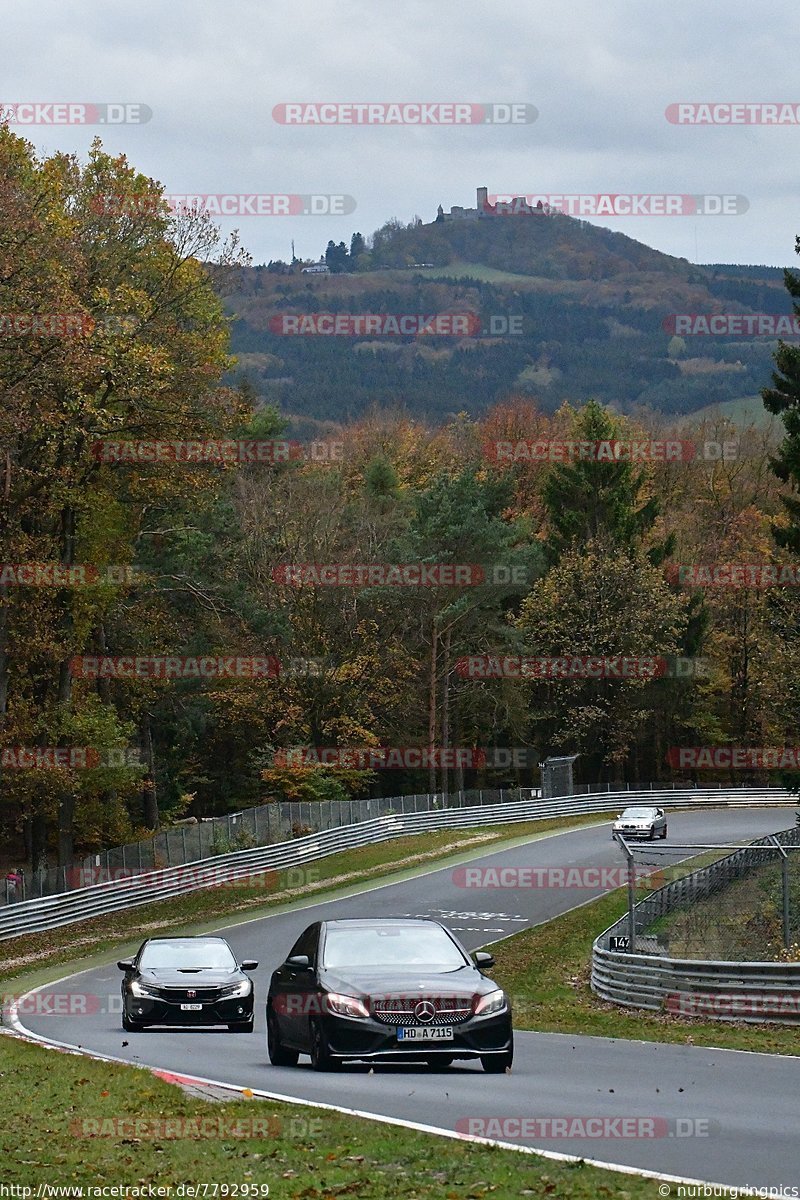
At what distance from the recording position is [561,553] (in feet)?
269

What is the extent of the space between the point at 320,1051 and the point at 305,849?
37.6 meters

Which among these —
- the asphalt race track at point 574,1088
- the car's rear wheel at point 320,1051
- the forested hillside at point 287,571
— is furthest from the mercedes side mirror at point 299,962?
the forested hillside at point 287,571

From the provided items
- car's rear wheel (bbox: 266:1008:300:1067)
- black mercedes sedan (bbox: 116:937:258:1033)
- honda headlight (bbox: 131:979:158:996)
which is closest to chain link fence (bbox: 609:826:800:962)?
black mercedes sedan (bbox: 116:937:258:1033)

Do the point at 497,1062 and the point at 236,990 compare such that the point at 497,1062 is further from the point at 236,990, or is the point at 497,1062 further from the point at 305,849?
the point at 305,849

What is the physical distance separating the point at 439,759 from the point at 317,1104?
63.4 m

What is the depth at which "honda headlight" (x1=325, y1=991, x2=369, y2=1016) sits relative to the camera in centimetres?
1399

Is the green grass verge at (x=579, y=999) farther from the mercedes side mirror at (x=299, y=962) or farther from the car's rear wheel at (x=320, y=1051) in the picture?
the mercedes side mirror at (x=299, y=962)

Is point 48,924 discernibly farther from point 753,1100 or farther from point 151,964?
point 753,1100

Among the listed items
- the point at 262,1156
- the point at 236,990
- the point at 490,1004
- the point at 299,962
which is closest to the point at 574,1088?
the point at 490,1004

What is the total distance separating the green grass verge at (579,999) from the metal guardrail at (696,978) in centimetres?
19

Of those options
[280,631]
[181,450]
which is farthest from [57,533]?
[280,631]

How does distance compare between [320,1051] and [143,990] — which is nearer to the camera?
[320,1051]

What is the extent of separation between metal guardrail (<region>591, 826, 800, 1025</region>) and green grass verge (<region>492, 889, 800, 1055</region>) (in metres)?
0.19

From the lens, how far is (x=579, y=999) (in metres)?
25.0
